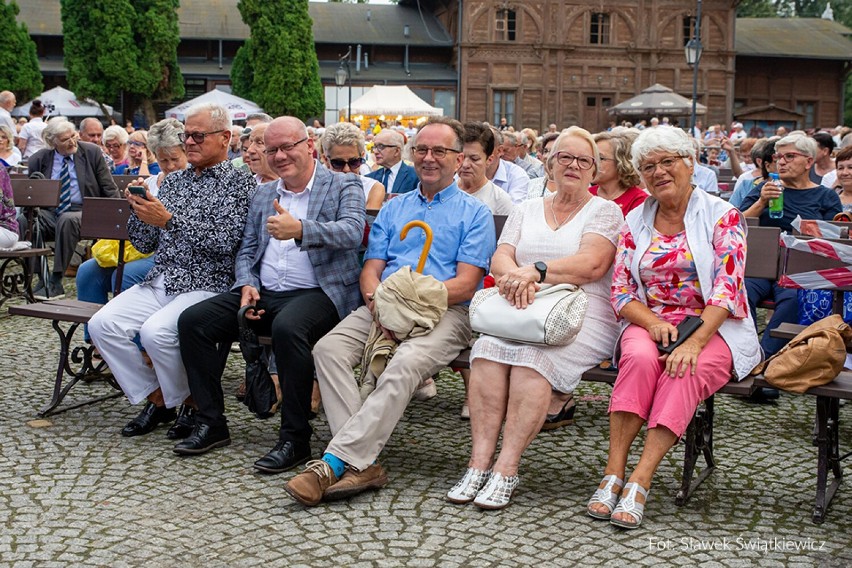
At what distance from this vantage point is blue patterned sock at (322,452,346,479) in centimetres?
438

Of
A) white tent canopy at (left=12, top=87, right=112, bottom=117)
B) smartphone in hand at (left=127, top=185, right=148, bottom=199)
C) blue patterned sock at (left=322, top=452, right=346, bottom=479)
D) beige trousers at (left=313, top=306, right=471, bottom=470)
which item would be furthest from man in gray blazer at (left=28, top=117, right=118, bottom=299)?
white tent canopy at (left=12, top=87, right=112, bottom=117)

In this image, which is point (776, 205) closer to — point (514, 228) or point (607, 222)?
point (607, 222)

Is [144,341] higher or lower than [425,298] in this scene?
lower

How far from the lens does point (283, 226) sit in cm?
490

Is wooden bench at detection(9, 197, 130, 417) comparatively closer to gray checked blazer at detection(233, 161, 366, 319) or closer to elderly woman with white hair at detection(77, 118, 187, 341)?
elderly woman with white hair at detection(77, 118, 187, 341)

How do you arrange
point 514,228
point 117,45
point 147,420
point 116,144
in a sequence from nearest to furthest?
1. point 514,228
2. point 147,420
3. point 116,144
4. point 117,45

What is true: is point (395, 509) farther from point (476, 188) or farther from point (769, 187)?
point (769, 187)

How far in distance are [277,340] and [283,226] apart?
1.76 feet

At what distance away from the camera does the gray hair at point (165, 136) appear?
6113 mm

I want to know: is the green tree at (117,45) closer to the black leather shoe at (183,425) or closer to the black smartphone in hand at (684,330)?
the black leather shoe at (183,425)

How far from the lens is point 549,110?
1699 inches

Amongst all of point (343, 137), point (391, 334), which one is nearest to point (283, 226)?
point (391, 334)

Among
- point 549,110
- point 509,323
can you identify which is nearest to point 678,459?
point 509,323

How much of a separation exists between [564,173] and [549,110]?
1542 inches
